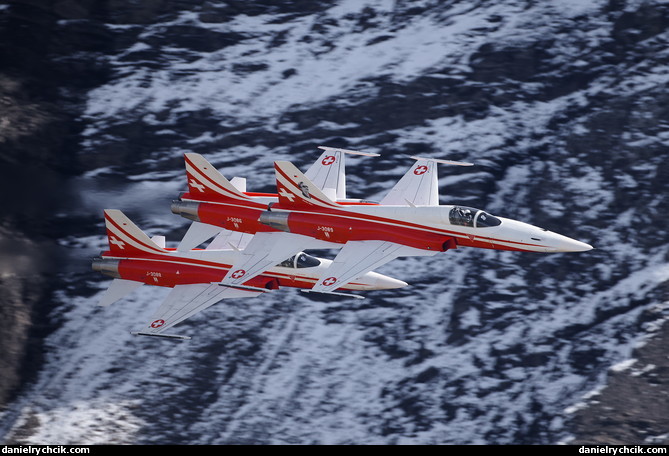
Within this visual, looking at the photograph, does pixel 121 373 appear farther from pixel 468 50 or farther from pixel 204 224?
pixel 468 50

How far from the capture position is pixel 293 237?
3233 inches

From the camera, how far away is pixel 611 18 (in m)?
130

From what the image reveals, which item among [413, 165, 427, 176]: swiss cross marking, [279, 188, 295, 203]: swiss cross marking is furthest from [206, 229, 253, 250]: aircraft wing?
[413, 165, 427, 176]: swiss cross marking

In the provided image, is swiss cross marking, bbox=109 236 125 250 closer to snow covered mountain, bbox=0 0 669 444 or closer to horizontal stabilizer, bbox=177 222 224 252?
A: horizontal stabilizer, bbox=177 222 224 252

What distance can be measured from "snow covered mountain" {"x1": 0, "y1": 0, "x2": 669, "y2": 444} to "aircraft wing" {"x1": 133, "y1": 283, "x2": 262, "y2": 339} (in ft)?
34.2

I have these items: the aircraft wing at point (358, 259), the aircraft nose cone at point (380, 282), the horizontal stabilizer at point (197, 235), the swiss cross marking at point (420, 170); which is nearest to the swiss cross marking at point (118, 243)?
the horizontal stabilizer at point (197, 235)

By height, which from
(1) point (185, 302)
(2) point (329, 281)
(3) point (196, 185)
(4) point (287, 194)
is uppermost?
(4) point (287, 194)

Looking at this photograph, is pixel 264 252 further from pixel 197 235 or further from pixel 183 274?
pixel 183 274

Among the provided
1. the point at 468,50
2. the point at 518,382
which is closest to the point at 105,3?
the point at 468,50

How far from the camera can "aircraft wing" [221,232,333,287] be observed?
263 ft

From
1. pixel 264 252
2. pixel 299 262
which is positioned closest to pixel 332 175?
pixel 299 262

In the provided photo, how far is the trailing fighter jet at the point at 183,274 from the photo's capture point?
8325 centimetres

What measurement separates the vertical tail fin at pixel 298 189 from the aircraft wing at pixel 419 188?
13.8 feet

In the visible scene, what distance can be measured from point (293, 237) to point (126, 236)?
36.2ft
